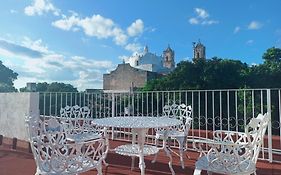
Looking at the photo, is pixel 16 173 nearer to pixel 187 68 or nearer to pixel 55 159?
pixel 55 159

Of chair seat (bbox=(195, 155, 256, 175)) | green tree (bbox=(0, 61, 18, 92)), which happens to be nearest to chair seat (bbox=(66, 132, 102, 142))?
chair seat (bbox=(195, 155, 256, 175))

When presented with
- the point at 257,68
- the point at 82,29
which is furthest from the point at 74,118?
the point at 257,68

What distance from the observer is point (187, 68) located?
16312mm

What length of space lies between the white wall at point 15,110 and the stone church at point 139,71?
17.0 m

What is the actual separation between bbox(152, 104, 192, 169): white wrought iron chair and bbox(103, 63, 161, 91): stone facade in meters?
22.4

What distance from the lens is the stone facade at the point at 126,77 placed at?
2781cm

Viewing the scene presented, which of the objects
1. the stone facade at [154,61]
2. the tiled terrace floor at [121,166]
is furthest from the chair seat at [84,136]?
the stone facade at [154,61]

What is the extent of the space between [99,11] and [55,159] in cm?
706

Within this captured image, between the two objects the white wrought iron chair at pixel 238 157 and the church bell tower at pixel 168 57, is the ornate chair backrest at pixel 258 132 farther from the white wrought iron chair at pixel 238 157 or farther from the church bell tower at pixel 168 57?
the church bell tower at pixel 168 57

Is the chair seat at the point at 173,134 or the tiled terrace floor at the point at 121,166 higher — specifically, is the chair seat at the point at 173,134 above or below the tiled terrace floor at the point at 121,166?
above

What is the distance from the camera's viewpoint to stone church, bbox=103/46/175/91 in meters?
28.2

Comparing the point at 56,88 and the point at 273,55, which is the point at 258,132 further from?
the point at 273,55

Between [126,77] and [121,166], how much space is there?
26.0 m

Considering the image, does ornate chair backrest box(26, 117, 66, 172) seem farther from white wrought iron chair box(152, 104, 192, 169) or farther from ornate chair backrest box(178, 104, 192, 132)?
ornate chair backrest box(178, 104, 192, 132)
